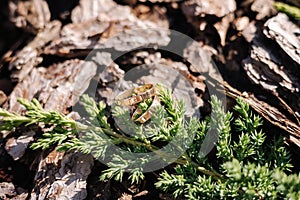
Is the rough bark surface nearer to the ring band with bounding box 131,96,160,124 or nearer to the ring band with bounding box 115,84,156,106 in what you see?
the ring band with bounding box 115,84,156,106

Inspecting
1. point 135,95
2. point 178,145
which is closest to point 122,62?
point 135,95

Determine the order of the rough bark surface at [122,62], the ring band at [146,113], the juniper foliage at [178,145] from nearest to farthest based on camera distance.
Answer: the juniper foliage at [178,145]
the ring band at [146,113]
the rough bark surface at [122,62]

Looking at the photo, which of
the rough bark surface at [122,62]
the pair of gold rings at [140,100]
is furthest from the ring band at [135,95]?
the rough bark surface at [122,62]

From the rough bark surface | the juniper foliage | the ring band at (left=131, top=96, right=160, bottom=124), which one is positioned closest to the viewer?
the juniper foliage

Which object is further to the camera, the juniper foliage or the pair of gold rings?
the pair of gold rings

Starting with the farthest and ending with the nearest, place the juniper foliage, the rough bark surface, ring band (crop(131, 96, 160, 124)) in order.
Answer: the rough bark surface < ring band (crop(131, 96, 160, 124)) < the juniper foliage

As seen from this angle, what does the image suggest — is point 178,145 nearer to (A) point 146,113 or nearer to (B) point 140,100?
(A) point 146,113

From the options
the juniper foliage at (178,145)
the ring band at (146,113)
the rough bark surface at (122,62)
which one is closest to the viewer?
the juniper foliage at (178,145)

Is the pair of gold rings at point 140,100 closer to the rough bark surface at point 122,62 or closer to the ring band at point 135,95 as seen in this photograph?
the ring band at point 135,95

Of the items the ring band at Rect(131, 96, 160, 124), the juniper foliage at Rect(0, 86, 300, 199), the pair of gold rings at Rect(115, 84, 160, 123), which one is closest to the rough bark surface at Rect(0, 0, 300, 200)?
the juniper foliage at Rect(0, 86, 300, 199)
